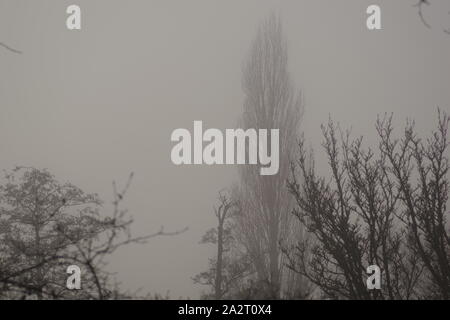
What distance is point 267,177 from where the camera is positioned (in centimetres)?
1218

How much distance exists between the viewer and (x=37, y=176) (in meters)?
11.3

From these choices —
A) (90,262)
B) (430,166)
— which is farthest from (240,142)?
(90,262)

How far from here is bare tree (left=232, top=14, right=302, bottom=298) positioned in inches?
453

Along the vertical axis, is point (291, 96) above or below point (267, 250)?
above

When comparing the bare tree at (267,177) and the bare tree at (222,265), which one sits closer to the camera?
the bare tree at (222,265)

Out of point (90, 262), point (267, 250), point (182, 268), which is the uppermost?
point (90, 262)

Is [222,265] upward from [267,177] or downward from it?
downward

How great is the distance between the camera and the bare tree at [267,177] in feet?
37.7

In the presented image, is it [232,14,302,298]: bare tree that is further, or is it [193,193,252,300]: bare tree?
[232,14,302,298]: bare tree
